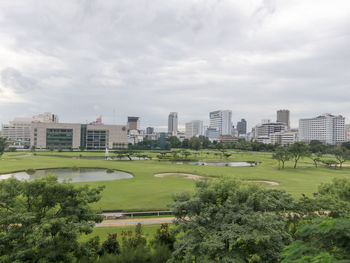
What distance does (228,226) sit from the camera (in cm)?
984

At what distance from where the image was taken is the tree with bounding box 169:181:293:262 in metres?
9.33

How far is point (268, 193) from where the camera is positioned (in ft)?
42.3

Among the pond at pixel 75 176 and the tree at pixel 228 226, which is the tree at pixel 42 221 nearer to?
the tree at pixel 228 226

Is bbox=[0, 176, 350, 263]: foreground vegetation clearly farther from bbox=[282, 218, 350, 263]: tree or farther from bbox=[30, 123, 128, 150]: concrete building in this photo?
bbox=[30, 123, 128, 150]: concrete building

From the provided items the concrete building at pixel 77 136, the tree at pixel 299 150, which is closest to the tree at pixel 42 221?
the tree at pixel 299 150

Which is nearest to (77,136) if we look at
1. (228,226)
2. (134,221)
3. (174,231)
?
(134,221)

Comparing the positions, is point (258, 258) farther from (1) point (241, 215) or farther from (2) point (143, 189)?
(2) point (143, 189)

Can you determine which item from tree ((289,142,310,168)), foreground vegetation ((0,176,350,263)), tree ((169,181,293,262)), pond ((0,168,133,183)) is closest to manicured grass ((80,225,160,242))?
foreground vegetation ((0,176,350,263))

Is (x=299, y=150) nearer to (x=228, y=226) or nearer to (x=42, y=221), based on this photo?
(x=228, y=226)

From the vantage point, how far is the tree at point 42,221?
9.29 meters

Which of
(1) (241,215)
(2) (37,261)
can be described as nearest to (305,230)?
(1) (241,215)

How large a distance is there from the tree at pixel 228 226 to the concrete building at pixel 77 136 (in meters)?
124

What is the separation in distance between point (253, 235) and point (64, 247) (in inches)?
331

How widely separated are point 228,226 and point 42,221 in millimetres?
8206
